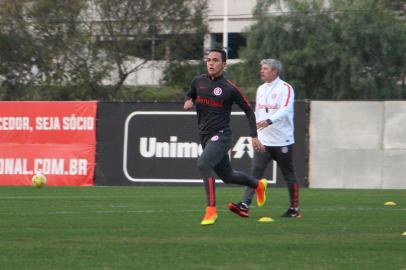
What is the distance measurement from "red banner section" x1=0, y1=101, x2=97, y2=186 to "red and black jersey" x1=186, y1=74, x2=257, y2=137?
1108cm

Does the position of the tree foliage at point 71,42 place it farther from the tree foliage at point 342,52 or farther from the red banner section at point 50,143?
the red banner section at point 50,143

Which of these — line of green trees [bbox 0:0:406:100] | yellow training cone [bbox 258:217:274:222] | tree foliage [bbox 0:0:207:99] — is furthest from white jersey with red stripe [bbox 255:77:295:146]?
tree foliage [bbox 0:0:207:99]

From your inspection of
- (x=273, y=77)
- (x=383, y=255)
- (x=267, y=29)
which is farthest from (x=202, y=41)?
(x=383, y=255)

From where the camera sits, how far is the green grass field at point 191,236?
25.4ft

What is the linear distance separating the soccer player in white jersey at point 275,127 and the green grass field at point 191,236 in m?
0.32

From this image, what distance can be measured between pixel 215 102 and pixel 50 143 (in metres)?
11.7

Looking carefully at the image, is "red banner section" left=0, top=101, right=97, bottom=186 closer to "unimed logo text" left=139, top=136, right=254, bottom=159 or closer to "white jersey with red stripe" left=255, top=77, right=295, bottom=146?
"unimed logo text" left=139, top=136, right=254, bottom=159

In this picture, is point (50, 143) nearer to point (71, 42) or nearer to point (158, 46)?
point (71, 42)

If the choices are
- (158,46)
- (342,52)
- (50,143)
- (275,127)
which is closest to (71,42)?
(158,46)

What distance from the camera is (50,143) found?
72.9 feet

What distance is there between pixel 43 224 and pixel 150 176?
10952 millimetres

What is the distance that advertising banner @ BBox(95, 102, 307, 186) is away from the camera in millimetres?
21391

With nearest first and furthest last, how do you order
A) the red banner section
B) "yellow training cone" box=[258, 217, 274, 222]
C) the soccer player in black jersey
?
1. the soccer player in black jersey
2. "yellow training cone" box=[258, 217, 274, 222]
3. the red banner section

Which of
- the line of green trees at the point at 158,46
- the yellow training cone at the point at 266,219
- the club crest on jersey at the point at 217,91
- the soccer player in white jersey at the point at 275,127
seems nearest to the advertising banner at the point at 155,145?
the soccer player in white jersey at the point at 275,127
